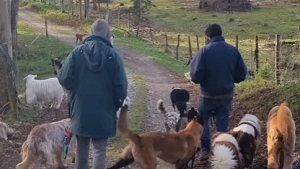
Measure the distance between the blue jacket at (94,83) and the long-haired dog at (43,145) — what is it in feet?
4.67

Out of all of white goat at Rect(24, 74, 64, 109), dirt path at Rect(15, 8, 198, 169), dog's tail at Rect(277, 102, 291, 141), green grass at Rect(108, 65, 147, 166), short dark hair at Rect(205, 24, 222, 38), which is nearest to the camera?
dog's tail at Rect(277, 102, 291, 141)

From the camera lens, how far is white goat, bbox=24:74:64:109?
46.5 ft

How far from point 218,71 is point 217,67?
0.07 meters

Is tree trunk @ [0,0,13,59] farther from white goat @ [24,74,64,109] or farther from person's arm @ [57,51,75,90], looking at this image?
person's arm @ [57,51,75,90]

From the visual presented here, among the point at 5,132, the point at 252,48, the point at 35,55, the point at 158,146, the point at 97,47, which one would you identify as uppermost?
the point at 97,47

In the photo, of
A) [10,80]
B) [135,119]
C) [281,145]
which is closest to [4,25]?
[10,80]

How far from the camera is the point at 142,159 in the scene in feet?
24.6

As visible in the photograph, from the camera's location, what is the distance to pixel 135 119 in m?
12.1

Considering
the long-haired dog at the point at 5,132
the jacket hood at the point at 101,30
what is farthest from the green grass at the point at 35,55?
the jacket hood at the point at 101,30

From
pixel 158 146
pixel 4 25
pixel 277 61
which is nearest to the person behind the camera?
pixel 158 146

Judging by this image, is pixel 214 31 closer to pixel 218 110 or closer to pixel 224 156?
pixel 218 110

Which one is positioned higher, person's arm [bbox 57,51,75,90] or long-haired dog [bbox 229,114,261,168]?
person's arm [bbox 57,51,75,90]

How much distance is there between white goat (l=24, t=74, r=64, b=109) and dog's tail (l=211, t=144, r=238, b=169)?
782cm

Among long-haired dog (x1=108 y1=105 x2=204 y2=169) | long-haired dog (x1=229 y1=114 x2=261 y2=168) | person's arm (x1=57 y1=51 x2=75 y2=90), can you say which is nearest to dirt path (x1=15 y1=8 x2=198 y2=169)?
long-haired dog (x1=108 y1=105 x2=204 y2=169)
